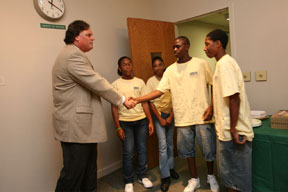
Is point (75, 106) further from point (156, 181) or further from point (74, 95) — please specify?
point (156, 181)

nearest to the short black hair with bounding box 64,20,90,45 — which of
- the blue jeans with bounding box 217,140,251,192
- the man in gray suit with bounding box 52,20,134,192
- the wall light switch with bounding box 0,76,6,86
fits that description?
the man in gray suit with bounding box 52,20,134,192

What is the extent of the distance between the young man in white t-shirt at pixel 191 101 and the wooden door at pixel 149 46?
72 centimetres

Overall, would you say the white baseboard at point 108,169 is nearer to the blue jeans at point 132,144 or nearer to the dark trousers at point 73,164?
the blue jeans at point 132,144

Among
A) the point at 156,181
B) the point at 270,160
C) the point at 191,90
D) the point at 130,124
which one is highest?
the point at 191,90

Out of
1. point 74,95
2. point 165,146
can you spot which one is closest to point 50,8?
point 74,95

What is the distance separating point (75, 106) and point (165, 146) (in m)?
1.12

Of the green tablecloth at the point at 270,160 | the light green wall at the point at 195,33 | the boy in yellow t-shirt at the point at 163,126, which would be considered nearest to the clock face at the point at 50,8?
the boy in yellow t-shirt at the point at 163,126

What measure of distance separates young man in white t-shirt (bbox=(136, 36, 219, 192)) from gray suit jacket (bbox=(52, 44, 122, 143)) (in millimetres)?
692

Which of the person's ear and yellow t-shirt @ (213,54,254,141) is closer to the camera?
yellow t-shirt @ (213,54,254,141)

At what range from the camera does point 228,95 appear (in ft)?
4.48

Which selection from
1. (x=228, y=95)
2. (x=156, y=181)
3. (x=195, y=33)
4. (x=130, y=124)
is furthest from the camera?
(x=195, y=33)

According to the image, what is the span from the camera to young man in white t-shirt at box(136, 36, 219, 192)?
5.96ft

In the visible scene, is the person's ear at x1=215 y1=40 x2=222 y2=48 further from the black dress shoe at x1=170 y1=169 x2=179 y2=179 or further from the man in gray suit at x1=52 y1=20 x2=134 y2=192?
A: the black dress shoe at x1=170 y1=169 x2=179 y2=179

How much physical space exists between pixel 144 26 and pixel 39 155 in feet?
6.64
